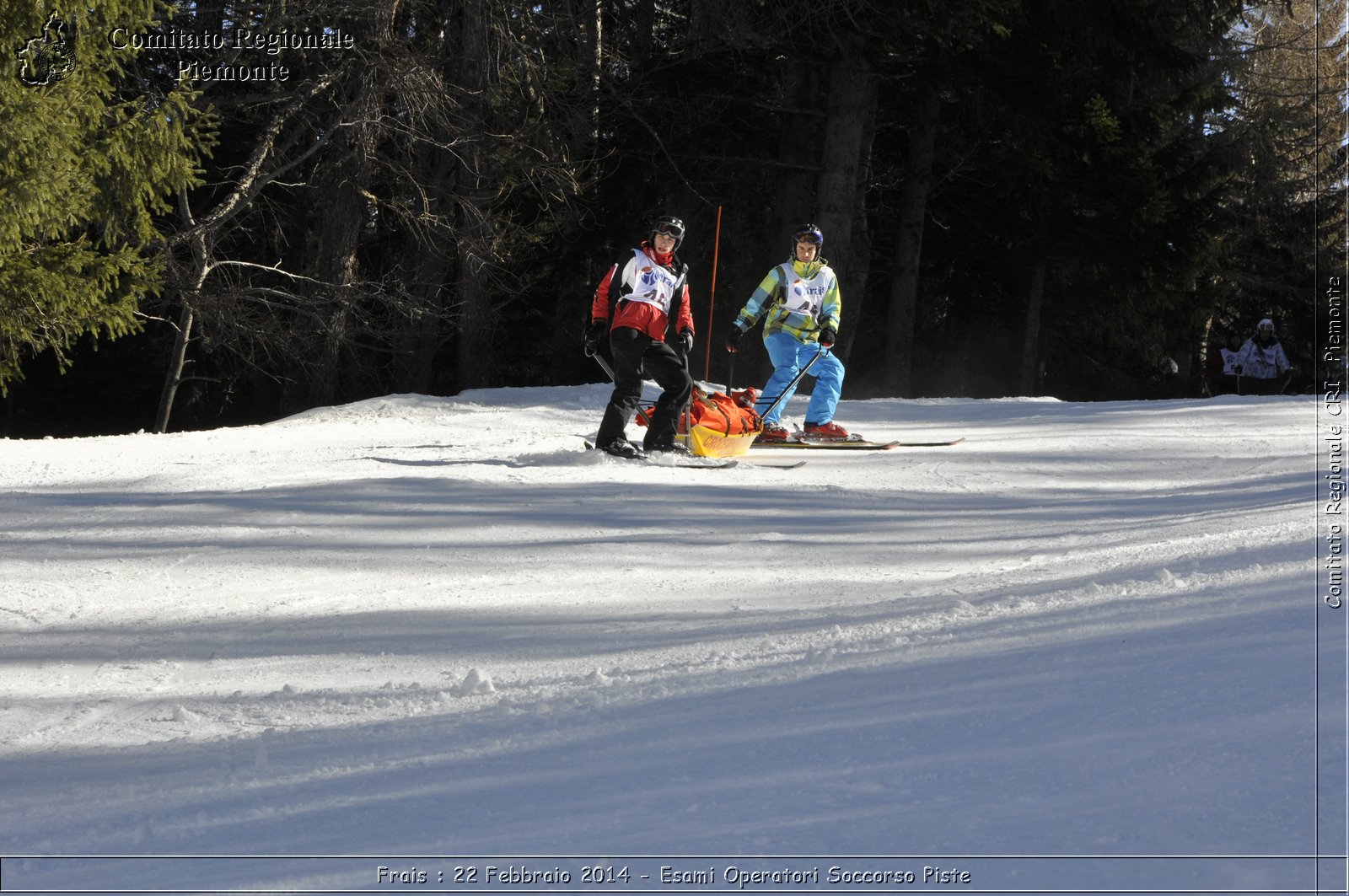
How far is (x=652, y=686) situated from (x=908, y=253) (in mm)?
23379

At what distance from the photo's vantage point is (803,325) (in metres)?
12.3

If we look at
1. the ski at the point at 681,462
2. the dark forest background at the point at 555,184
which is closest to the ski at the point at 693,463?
the ski at the point at 681,462

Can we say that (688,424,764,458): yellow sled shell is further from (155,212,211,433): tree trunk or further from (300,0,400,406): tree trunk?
(155,212,211,433): tree trunk

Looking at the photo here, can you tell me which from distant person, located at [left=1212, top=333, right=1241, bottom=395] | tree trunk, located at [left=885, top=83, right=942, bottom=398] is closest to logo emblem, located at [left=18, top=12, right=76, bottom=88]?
tree trunk, located at [left=885, top=83, right=942, bottom=398]

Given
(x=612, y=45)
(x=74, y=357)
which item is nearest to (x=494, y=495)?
(x=612, y=45)

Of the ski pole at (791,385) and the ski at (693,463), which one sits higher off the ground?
the ski pole at (791,385)

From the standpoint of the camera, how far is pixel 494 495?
29.1 ft

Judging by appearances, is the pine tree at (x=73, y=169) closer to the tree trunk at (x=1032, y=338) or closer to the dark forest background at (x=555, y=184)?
the dark forest background at (x=555, y=184)

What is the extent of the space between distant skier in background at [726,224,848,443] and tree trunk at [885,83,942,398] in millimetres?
14270

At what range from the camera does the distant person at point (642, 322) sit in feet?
33.9

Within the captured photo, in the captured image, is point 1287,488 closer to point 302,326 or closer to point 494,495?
point 494,495

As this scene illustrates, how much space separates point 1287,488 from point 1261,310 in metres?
31.4

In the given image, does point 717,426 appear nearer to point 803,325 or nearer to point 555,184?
point 803,325

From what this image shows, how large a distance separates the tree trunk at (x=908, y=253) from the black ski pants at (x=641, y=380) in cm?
1631
